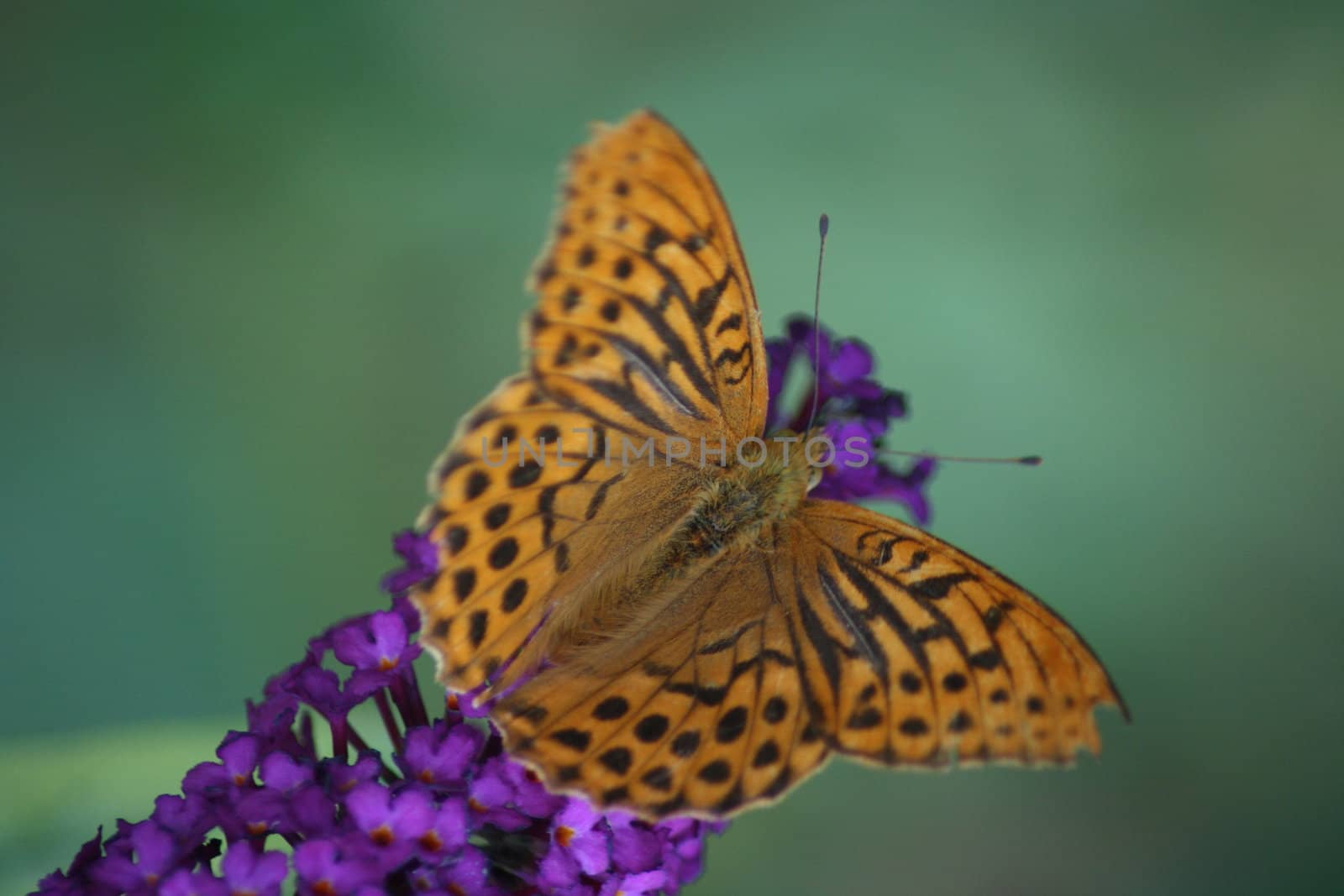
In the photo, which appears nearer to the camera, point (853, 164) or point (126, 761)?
point (126, 761)

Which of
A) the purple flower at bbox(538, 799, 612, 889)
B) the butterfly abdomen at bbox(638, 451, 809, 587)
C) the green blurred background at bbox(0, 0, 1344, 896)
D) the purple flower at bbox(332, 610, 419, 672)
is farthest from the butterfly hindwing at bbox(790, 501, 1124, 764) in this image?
the green blurred background at bbox(0, 0, 1344, 896)

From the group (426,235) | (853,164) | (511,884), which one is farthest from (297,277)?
(511,884)

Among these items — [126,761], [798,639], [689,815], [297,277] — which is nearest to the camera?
[689,815]

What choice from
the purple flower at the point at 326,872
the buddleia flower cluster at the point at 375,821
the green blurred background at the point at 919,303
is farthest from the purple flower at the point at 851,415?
the green blurred background at the point at 919,303

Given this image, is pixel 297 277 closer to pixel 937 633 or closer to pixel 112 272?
pixel 112 272

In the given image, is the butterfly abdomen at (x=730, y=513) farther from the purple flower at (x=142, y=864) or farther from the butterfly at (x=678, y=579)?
the purple flower at (x=142, y=864)
